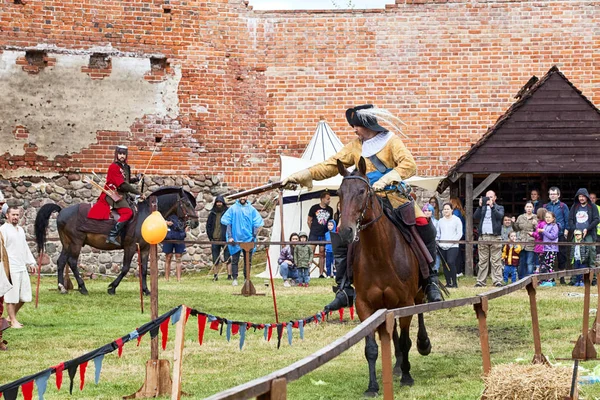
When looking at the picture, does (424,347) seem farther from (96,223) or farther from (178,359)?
(96,223)

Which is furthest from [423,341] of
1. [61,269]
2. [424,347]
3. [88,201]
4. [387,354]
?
[88,201]

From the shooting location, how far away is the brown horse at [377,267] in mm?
8578

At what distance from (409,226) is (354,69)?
1634cm

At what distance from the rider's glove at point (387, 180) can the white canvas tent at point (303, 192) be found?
1274 centimetres

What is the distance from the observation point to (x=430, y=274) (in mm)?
9406

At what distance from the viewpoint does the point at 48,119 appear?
2395 cm

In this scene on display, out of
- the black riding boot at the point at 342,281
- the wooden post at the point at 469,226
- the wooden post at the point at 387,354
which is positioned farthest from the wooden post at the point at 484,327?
the wooden post at the point at 469,226

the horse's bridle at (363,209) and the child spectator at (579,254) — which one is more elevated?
the horse's bridle at (363,209)

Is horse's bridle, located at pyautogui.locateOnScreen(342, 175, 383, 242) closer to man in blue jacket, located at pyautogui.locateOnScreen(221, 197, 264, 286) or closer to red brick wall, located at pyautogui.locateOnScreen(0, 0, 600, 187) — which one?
man in blue jacket, located at pyautogui.locateOnScreen(221, 197, 264, 286)

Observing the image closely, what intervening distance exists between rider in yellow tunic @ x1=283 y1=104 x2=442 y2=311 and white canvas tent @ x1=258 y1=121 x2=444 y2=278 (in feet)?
40.0

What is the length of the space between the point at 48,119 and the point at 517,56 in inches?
441

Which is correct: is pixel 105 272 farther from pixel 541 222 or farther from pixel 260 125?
pixel 541 222

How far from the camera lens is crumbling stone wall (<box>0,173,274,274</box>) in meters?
24.0

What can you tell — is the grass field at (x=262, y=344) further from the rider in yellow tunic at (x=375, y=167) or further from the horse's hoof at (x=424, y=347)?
the rider in yellow tunic at (x=375, y=167)
